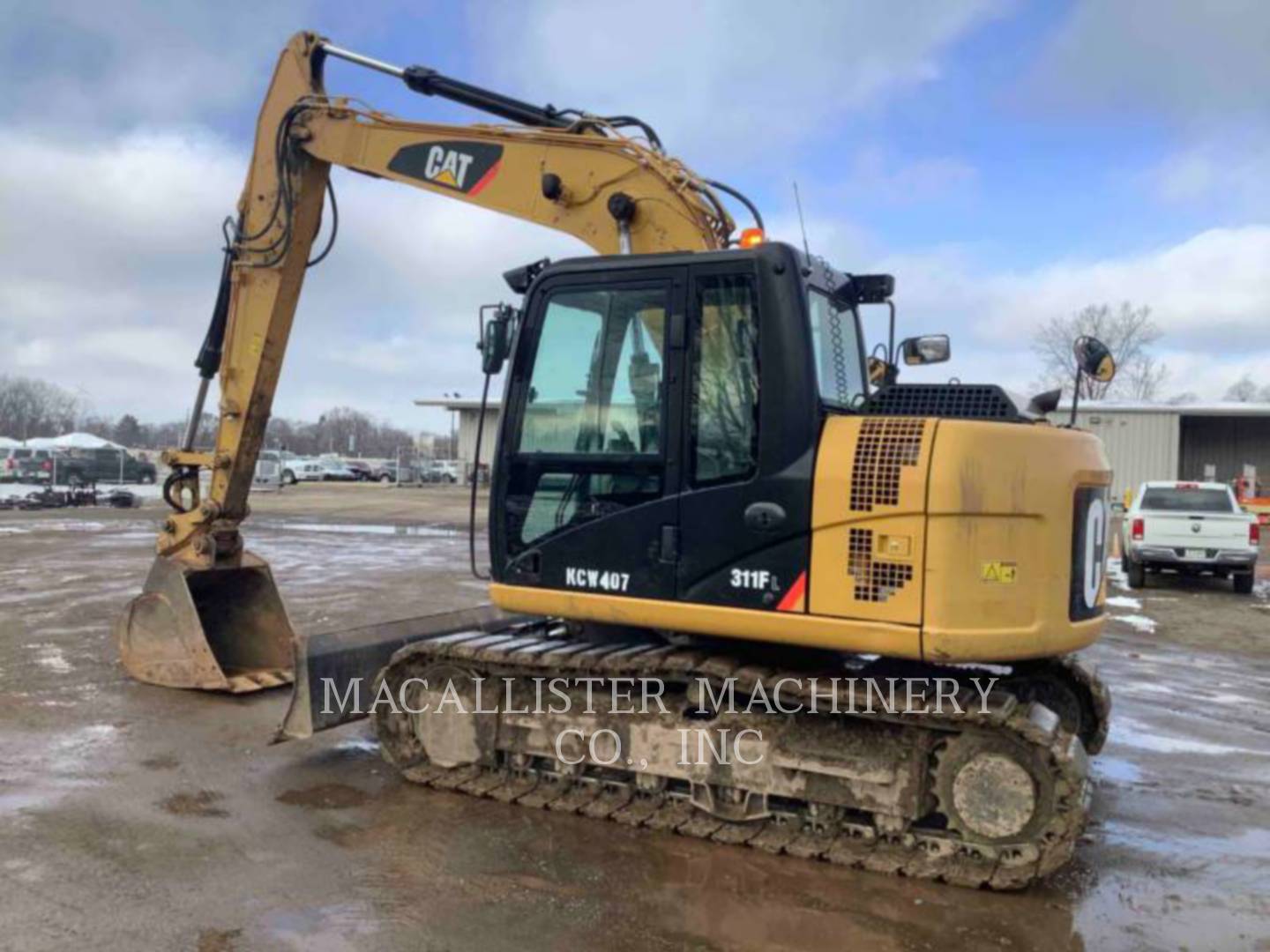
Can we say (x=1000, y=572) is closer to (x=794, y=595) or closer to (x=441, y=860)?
(x=794, y=595)

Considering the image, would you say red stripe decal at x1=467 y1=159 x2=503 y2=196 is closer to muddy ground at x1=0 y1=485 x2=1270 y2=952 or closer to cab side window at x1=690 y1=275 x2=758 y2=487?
cab side window at x1=690 y1=275 x2=758 y2=487

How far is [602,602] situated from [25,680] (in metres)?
5.52

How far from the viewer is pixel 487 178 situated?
652 cm

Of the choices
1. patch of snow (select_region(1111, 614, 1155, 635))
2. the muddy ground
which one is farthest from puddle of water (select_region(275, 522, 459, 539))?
the muddy ground

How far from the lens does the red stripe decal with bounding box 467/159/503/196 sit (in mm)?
6461

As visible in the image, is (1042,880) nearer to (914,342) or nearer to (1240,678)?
(914,342)

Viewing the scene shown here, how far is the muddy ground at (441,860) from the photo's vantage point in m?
4.08

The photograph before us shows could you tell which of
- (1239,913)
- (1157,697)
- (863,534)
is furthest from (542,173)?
(1157,697)

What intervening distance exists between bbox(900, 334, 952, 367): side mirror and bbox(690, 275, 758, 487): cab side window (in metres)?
1.59

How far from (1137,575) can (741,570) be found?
1342cm

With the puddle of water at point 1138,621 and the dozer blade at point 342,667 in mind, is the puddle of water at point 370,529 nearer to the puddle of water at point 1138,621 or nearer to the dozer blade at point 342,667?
the puddle of water at point 1138,621

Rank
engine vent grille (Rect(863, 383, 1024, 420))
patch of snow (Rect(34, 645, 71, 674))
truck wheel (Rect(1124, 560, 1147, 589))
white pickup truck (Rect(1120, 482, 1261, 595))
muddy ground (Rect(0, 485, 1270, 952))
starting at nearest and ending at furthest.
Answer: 1. muddy ground (Rect(0, 485, 1270, 952))
2. engine vent grille (Rect(863, 383, 1024, 420))
3. patch of snow (Rect(34, 645, 71, 674))
4. white pickup truck (Rect(1120, 482, 1261, 595))
5. truck wheel (Rect(1124, 560, 1147, 589))

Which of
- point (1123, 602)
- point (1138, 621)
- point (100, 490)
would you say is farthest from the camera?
point (100, 490)

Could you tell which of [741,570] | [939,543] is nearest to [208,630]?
[741,570]
